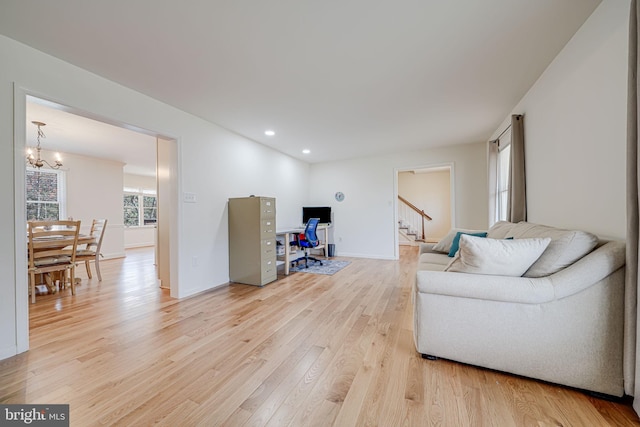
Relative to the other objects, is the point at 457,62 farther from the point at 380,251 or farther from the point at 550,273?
the point at 380,251

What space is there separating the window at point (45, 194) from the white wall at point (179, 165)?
4337 mm

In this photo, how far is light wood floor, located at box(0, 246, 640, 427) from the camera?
1.22 meters

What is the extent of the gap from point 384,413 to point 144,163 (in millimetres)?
7438

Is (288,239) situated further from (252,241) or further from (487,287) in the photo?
(487,287)

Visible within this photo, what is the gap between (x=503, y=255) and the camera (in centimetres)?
151

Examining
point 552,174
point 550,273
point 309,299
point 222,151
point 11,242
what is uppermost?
point 222,151

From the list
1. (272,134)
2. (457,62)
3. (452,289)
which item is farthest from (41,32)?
(452,289)

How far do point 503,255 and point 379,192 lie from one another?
160 inches

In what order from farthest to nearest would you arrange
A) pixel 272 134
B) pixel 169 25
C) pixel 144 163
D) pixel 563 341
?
pixel 144 163
pixel 272 134
pixel 169 25
pixel 563 341

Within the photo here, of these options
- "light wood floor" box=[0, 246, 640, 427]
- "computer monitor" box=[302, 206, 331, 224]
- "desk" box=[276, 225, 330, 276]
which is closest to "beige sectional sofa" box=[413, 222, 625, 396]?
"light wood floor" box=[0, 246, 640, 427]

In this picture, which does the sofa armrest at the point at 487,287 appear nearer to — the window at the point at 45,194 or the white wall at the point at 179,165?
the white wall at the point at 179,165

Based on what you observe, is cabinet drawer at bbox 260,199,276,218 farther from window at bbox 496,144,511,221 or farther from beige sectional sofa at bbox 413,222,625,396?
window at bbox 496,144,511,221

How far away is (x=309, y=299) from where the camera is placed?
115 inches

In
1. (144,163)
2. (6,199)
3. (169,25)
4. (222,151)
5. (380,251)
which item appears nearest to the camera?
(169,25)
